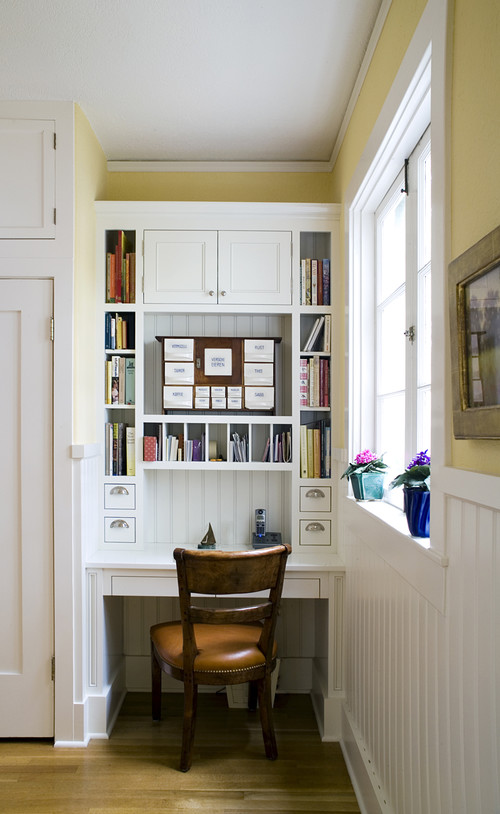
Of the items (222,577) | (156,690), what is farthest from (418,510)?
(156,690)

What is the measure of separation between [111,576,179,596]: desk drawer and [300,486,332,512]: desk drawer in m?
0.70

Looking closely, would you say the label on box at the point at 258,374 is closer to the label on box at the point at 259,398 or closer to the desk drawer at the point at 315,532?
the label on box at the point at 259,398

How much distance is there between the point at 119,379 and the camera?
9.21 feet

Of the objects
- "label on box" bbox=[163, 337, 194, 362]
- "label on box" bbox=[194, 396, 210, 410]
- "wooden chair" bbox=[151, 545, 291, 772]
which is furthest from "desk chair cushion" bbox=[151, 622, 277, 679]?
"label on box" bbox=[163, 337, 194, 362]

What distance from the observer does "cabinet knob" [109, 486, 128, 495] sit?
9.11 ft

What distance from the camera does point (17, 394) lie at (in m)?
2.48

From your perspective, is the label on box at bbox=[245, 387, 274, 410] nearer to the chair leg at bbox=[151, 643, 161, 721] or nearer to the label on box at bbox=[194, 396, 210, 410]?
the label on box at bbox=[194, 396, 210, 410]

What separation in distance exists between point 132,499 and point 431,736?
1.77 m

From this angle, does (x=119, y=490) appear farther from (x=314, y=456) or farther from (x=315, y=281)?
(x=315, y=281)

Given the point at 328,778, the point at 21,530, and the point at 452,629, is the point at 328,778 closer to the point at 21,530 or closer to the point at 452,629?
the point at 452,629

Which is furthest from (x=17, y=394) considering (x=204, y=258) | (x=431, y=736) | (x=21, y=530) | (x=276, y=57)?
(x=431, y=736)

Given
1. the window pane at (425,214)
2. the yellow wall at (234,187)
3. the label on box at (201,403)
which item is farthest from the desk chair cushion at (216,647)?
the yellow wall at (234,187)

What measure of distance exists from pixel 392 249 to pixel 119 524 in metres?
1.74

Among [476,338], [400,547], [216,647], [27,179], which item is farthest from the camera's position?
[27,179]
